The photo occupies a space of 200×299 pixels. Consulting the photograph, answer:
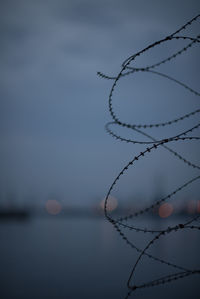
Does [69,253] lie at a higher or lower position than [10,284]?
higher

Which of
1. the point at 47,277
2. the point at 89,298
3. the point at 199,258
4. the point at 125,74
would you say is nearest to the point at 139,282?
the point at 89,298

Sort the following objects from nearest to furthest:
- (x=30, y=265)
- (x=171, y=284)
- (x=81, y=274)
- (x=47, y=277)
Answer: (x=171, y=284) → (x=47, y=277) → (x=81, y=274) → (x=30, y=265)

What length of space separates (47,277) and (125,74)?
69.9 ft

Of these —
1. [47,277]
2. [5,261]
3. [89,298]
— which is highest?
[5,261]

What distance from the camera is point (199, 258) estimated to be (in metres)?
32.7

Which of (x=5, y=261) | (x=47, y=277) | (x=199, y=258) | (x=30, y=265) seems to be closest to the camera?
(x=47, y=277)

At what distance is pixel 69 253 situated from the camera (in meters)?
33.8

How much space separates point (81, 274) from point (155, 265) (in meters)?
7.17

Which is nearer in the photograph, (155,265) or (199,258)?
(155,265)

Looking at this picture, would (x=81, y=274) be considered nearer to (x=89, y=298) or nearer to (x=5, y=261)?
(x=89, y=298)

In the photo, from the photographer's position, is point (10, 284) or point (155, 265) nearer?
point (10, 284)

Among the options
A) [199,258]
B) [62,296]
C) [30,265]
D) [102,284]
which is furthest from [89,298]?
[199,258]

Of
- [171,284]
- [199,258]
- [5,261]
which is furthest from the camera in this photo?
[199,258]

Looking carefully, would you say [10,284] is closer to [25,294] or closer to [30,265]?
[25,294]
